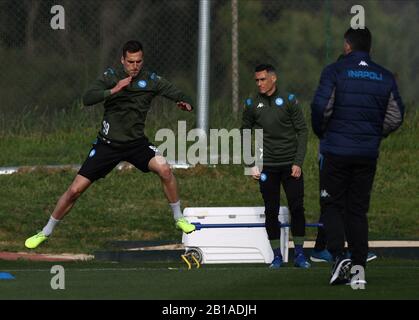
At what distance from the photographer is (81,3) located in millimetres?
21766

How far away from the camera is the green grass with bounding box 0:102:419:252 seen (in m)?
17.7

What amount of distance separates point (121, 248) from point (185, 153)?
432 centimetres

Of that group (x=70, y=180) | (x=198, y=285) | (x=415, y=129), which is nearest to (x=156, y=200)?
(x=70, y=180)

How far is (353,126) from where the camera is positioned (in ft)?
35.8

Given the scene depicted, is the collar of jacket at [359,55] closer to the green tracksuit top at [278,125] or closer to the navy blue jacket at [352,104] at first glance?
the navy blue jacket at [352,104]

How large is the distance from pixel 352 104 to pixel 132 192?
28.9 feet

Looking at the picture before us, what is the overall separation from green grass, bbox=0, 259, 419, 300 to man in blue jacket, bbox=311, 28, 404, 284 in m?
0.42

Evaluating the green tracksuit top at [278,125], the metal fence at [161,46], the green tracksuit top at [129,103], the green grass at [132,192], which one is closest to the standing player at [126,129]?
the green tracksuit top at [129,103]

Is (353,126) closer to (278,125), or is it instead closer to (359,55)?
(359,55)

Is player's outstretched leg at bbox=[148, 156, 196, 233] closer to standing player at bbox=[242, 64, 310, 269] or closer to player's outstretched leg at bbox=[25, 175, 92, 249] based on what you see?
player's outstretched leg at bbox=[25, 175, 92, 249]

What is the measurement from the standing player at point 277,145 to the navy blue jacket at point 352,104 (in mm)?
2833

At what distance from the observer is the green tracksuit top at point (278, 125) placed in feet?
→ 45.5

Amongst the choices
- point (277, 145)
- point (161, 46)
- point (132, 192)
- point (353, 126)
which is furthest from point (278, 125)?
point (161, 46)

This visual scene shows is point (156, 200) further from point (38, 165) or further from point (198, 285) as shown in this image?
point (198, 285)
